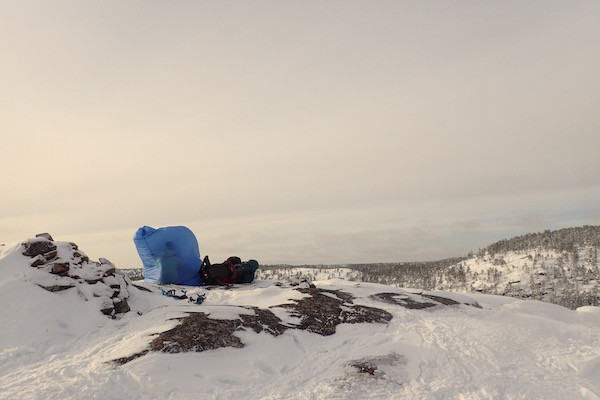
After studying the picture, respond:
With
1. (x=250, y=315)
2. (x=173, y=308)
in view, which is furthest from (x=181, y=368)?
(x=173, y=308)

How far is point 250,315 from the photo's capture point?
792 cm

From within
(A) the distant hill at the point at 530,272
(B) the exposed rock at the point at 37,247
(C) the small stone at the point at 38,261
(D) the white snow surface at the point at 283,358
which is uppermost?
(B) the exposed rock at the point at 37,247

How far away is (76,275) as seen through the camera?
9.08 meters

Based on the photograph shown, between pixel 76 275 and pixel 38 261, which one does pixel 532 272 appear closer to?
→ pixel 76 275

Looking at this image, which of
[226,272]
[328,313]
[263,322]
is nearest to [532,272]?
[226,272]

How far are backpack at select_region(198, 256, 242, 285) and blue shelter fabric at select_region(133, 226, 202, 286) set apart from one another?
0.45 metres

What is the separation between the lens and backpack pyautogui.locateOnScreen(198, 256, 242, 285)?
14.3 m

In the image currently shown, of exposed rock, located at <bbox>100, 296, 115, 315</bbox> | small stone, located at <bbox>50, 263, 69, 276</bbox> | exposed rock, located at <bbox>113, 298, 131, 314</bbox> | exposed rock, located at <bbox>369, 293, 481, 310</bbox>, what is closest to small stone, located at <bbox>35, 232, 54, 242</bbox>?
small stone, located at <bbox>50, 263, 69, 276</bbox>

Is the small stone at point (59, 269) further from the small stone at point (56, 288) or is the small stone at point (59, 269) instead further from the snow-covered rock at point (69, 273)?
the small stone at point (56, 288)

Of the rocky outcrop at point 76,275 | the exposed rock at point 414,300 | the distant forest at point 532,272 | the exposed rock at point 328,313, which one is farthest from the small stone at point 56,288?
the distant forest at point 532,272

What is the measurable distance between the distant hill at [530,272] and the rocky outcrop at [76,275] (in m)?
40.2

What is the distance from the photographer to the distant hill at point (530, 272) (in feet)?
157

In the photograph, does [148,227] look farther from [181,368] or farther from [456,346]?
[456,346]

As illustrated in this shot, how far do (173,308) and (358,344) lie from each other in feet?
13.9
